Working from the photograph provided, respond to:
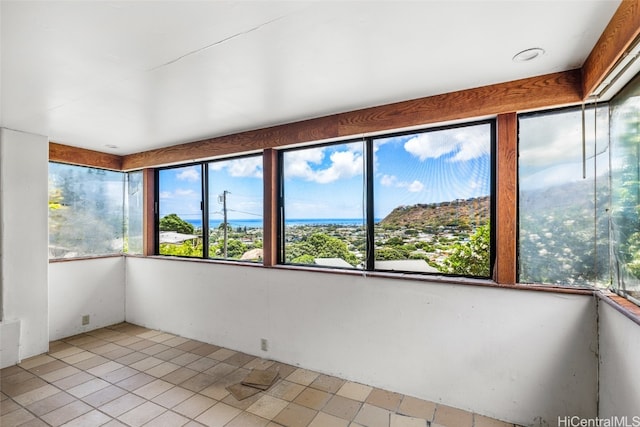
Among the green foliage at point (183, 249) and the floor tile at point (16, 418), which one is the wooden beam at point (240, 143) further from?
the floor tile at point (16, 418)

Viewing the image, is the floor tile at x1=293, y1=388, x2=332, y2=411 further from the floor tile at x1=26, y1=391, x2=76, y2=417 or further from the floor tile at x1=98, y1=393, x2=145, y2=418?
the floor tile at x1=26, y1=391, x2=76, y2=417

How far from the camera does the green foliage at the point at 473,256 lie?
2.39m

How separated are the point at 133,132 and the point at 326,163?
2069 millimetres

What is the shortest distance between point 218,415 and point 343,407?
91 cm

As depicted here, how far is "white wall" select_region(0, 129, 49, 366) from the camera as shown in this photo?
3061 millimetres

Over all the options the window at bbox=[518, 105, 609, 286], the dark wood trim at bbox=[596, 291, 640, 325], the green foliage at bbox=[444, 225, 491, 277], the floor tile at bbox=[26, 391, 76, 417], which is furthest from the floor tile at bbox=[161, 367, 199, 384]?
the dark wood trim at bbox=[596, 291, 640, 325]

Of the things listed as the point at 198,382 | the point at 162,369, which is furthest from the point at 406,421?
the point at 162,369

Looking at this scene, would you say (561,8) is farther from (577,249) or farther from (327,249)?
(327,249)

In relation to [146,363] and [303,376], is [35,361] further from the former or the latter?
[303,376]

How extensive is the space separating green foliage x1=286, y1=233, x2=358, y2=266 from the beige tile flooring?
41.6 inches

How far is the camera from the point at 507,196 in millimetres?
2178

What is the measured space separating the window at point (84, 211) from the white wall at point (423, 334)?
174 centimetres

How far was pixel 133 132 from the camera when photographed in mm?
3318

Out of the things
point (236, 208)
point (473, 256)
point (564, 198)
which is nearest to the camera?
point (564, 198)
